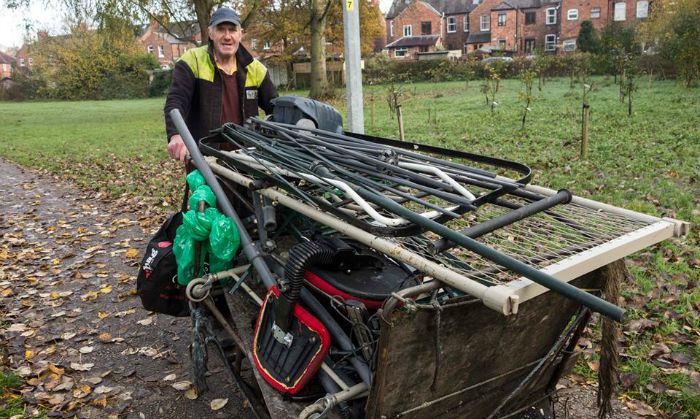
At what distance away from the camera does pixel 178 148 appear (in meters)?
3.76

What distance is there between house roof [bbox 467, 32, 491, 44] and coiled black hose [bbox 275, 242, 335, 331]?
208 feet

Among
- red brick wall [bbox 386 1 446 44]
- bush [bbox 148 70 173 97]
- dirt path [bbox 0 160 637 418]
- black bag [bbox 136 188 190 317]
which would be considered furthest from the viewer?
red brick wall [bbox 386 1 446 44]

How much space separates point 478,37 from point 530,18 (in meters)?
5.58

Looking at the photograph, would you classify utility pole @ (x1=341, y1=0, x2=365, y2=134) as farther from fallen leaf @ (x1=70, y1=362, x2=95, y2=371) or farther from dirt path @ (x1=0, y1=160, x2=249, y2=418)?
fallen leaf @ (x1=70, y1=362, x2=95, y2=371)

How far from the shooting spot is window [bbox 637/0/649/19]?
53.0 metres

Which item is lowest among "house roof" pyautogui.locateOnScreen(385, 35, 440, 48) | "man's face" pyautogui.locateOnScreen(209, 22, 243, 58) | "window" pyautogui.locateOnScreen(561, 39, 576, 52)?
"man's face" pyautogui.locateOnScreen(209, 22, 243, 58)

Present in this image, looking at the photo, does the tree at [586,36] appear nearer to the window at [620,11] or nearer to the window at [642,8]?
the window at [620,11]

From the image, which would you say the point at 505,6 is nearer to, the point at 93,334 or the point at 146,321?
the point at 146,321

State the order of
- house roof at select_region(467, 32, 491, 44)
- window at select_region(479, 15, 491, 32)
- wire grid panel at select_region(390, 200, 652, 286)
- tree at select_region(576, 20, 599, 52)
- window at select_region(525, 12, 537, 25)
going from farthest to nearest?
window at select_region(479, 15, 491, 32), house roof at select_region(467, 32, 491, 44), window at select_region(525, 12, 537, 25), tree at select_region(576, 20, 599, 52), wire grid panel at select_region(390, 200, 652, 286)

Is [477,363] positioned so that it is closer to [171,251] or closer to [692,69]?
[171,251]

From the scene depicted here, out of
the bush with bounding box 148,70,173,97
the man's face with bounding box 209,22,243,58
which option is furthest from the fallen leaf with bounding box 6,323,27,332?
the bush with bounding box 148,70,173,97

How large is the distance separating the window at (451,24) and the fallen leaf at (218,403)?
67.2 meters

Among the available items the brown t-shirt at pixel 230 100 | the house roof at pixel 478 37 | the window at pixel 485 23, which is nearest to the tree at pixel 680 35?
the brown t-shirt at pixel 230 100

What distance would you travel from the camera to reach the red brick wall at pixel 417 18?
6469 centimetres
